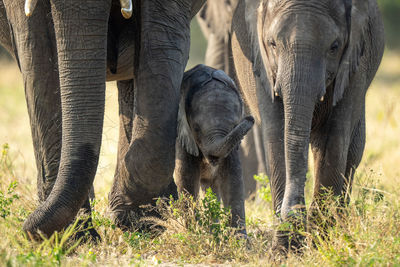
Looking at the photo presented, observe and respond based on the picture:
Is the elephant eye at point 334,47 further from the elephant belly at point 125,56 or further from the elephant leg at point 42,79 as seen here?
the elephant leg at point 42,79

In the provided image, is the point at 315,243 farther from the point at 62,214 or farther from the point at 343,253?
the point at 62,214

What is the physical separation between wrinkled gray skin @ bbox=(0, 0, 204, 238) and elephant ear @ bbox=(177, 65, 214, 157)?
315mm

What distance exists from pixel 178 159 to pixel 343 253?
1.58 meters

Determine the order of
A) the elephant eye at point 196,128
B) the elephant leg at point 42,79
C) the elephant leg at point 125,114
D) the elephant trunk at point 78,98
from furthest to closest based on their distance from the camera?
the elephant leg at point 125,114
the elephant eye at point 196,128
the elephant leg at point 42,79
the elephant trunk at point 78,98

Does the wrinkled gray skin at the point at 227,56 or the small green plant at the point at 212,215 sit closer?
the small green plant at the point at 212,215

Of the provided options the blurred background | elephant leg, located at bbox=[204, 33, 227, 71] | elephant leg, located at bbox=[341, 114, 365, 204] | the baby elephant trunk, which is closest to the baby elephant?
the baby elephant trunk

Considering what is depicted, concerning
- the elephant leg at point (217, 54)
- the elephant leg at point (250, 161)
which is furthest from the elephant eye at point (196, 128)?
the elephant leg at point (217, 54)

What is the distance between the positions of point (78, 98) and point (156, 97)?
0.53 metres

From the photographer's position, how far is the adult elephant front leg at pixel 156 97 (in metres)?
4.87

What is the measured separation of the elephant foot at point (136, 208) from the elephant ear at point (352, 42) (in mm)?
1290

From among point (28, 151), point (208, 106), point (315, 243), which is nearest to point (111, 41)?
point (208, 106)

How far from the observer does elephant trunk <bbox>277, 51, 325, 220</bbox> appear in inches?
179

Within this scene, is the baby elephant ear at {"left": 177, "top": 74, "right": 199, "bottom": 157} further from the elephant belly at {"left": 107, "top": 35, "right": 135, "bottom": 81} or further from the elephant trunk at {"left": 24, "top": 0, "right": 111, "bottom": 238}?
the elephant trunk at {"left": 24, "top": 0, "right": 111, "bottom": 238}

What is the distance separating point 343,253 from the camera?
4.33m
